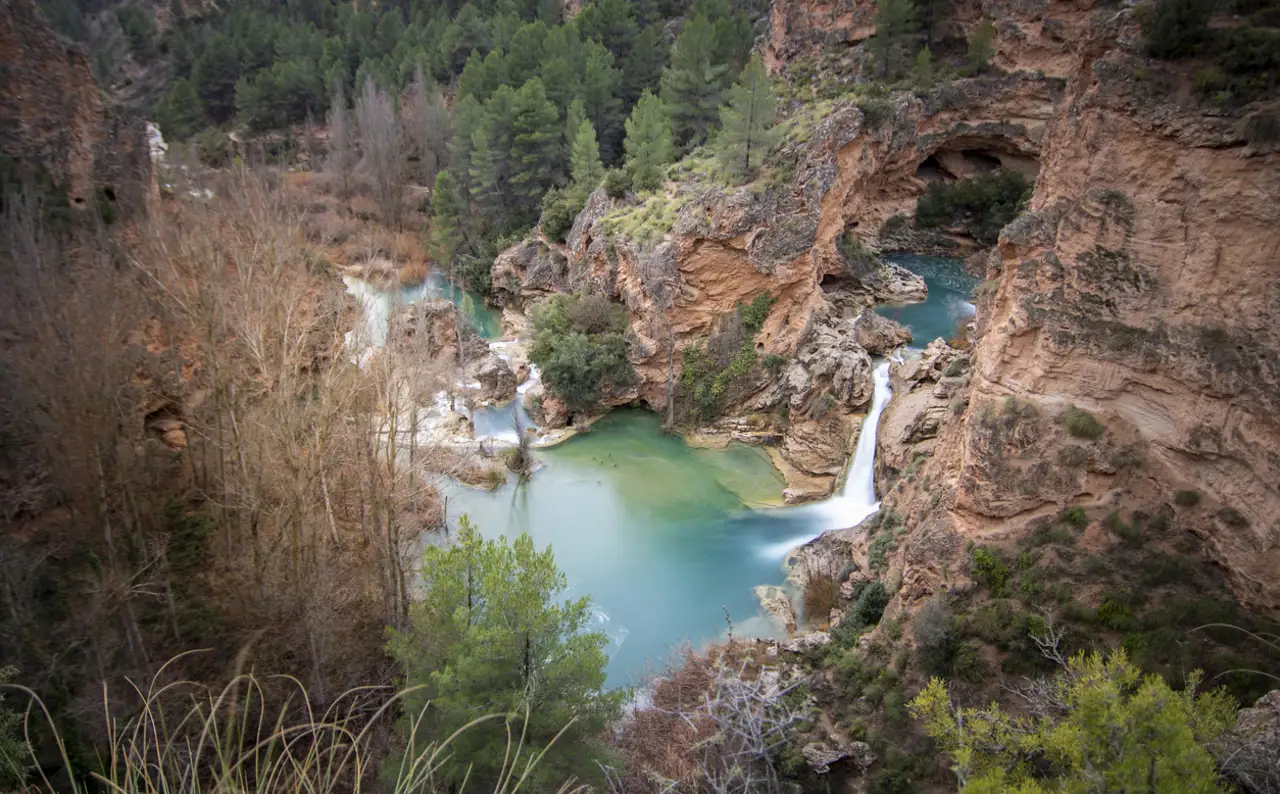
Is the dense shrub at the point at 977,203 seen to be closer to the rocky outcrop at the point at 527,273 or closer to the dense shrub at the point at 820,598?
the rocky outcrop at the point at 527,273

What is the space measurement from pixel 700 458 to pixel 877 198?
20442mm

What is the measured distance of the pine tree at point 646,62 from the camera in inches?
1710

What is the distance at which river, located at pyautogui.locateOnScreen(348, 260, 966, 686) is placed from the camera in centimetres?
1906

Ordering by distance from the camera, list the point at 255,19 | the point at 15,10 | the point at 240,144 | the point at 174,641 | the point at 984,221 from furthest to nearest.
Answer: the point at 255,19 → the point at 240,144 → the point at 984,221 → the point at 15,10 → the point at 174,641

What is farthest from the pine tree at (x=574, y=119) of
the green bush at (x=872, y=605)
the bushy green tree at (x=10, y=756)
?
the bushy green tree at (x=10, y=756)

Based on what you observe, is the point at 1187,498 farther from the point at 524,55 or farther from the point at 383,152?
the point at 383,152

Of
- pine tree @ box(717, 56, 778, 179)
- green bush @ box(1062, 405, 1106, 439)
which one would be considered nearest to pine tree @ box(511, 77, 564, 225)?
pine tree @ box(717, 56, 778, 179)

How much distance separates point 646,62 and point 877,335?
25.1 metres

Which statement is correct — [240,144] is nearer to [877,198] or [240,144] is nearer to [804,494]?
[877,198]

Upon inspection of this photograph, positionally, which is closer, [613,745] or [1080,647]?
[1080,647]

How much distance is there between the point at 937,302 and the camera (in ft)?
108

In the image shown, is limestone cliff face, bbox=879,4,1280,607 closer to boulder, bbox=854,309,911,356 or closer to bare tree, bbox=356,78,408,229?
boulder, bbox=854,309,911,356

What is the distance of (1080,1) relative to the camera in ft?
105

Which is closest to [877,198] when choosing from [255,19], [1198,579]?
[1198,579]
